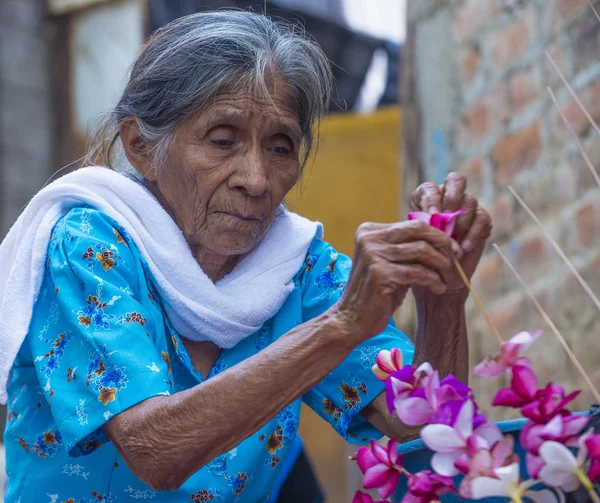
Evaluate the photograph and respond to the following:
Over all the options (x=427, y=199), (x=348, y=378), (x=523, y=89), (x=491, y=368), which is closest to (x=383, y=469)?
(x=491, y=368)

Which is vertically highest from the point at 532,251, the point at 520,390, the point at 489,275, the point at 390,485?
Result: the point at 520,390

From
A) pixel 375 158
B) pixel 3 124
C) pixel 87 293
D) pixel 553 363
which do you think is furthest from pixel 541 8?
pixel 3 124

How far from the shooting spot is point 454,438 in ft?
3.58

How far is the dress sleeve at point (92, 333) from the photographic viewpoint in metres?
1.64

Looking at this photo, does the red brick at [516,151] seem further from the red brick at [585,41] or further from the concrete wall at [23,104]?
the concrete wall at [23,104]

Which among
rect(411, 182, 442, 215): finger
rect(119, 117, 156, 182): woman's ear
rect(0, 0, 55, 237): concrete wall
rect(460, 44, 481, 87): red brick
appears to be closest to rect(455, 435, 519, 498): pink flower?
rect(411, 182, 442, 215): finger

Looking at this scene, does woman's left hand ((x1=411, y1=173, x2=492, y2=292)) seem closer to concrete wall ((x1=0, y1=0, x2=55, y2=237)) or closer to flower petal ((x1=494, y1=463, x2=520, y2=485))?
flower petal ((x1=494, y1=463, x2=520, y2=485))

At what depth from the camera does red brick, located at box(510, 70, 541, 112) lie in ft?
9.82

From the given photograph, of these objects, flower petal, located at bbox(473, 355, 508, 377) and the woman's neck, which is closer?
flower petal, located at bbox(473, 355, 508, 377)

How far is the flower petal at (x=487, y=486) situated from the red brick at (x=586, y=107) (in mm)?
1991

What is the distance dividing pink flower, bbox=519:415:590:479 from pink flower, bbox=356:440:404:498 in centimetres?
24

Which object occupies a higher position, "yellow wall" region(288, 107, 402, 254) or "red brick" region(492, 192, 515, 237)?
"red brick" region(492, 192, 515, 237)

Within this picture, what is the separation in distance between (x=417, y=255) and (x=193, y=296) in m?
0.73

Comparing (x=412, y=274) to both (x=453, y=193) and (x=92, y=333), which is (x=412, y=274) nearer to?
(x=453, y=193)
